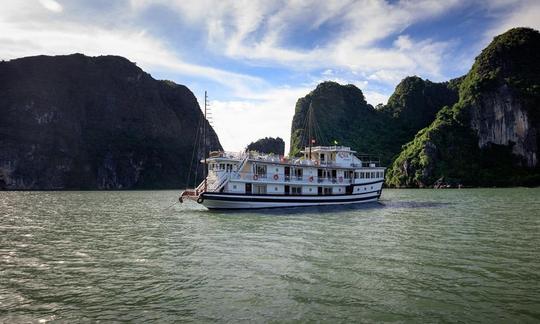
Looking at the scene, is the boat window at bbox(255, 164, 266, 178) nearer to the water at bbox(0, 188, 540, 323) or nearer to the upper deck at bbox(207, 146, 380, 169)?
the upper deck at bbox(207, 146, 380, 169)

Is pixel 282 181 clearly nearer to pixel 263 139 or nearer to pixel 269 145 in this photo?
pixel 269 145

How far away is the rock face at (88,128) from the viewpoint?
13038 cm

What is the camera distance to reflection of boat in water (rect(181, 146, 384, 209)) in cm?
3369

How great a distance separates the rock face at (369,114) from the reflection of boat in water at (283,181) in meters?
108

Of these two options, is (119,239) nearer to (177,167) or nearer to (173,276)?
(173,276)

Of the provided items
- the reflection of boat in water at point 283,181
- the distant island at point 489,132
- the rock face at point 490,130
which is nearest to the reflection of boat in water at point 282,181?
the reflection of boat in water at point 283,181

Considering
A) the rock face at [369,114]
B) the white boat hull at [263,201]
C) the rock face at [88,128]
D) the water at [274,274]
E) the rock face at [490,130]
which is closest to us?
the water at [274,274]

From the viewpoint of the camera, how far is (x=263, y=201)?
1371 inches

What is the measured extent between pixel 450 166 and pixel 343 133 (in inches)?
2180

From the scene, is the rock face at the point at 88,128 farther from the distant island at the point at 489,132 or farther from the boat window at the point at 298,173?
the boat window at the point at 298,173

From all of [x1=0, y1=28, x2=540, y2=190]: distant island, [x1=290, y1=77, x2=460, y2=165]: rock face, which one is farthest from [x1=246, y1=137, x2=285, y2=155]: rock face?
[x1=290, y1=77, x2=460, y2=165]: rock face

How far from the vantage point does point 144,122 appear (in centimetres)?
17312

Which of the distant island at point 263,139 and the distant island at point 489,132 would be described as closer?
the distant island at point 489,132

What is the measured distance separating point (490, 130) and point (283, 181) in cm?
→ 11376
